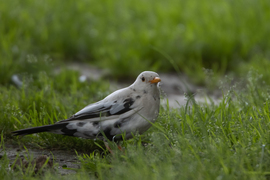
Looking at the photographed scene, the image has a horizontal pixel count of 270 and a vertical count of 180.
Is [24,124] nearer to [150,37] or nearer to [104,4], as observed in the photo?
[150,37]

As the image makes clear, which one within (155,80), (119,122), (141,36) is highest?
(141,36)

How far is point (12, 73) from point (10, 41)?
0.91 meters

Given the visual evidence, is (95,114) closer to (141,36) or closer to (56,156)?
(56,156)

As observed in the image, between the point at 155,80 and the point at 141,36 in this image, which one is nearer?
the point at 155,80

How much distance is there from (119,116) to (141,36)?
3835 millimetres

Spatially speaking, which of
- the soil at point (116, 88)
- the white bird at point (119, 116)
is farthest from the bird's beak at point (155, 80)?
the soil at point (116, 88)

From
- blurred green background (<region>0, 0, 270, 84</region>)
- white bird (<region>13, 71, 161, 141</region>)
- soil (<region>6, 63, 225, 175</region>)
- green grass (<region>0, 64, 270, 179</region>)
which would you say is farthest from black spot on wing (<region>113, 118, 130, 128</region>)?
blurred green background (<region>0, 0, 270, 84</region>)

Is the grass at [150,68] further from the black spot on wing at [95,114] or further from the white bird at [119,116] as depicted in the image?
the black spot on wing at [95,114]

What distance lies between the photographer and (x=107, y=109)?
294 centimetres

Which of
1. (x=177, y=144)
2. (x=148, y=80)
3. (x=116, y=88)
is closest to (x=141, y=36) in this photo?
(x=116, y=88)

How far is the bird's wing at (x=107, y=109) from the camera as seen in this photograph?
2.90 meters

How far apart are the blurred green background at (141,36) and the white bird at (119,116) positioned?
2.55 meters

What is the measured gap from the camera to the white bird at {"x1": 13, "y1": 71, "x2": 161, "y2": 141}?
Answer: 288 cm

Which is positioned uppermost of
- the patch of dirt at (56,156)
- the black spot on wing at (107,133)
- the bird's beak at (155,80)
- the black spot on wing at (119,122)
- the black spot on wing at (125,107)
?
the bird's beak at (155,80)
